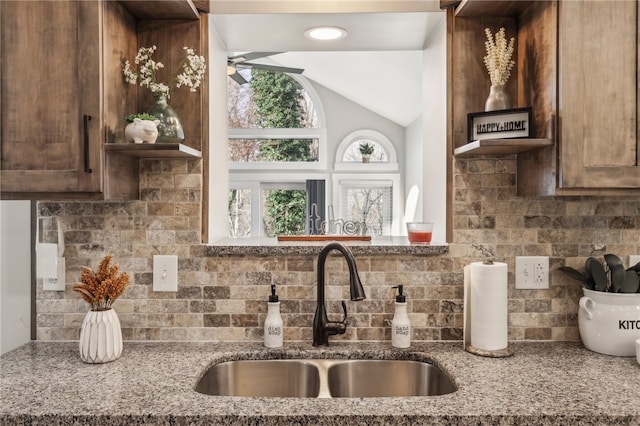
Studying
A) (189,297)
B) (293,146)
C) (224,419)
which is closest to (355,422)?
(224,419)

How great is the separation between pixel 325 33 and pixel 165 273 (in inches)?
43.0

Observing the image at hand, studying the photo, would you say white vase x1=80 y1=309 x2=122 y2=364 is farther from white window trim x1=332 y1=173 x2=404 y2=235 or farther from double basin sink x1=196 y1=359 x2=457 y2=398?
white window trim x1=332 y1=173 x2=404 y2=235

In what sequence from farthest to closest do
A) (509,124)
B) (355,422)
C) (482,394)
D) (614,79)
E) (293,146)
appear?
1. (293,146)
2. (509,124)
3. (614,79)
4. (482,394)
5. (355,422)

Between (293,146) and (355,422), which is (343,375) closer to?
(355,422)

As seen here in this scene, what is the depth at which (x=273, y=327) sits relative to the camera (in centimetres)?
158

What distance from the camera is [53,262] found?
1646 mm

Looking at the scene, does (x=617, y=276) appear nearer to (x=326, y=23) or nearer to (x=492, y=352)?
(x=492, y=352)

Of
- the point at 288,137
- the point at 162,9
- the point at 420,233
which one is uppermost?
the point at 288,137

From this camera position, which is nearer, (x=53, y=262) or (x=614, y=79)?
(x=614, y=79)

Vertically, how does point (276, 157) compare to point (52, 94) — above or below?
above

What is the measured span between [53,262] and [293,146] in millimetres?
5371

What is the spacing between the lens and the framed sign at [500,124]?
1449 millimetres

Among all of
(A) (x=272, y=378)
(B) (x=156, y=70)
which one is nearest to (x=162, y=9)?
(B) (x=156, y=70)

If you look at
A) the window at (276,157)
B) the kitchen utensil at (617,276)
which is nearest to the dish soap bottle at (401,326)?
the kitchen utensil at (617,276)
